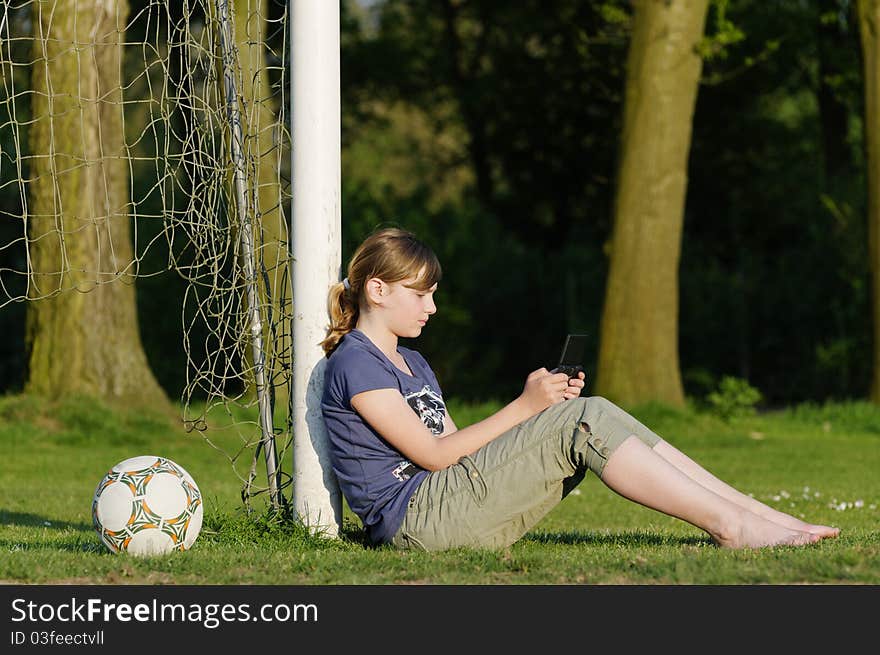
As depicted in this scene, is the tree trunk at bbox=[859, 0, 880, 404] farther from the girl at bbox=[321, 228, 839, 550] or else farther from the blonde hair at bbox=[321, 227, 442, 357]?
the blonde hair at bbox=[321, 227, 442, 357]

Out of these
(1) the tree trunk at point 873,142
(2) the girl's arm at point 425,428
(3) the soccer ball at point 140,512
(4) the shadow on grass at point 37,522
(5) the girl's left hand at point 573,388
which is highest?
(1) the tree trunk at point 873,142

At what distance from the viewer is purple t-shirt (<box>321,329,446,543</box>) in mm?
5402

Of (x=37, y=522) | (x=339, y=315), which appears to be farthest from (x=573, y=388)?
(x=37, y=522)

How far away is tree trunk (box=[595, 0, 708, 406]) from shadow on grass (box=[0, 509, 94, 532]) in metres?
7.20

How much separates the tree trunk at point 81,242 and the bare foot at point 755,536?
25.6 ft

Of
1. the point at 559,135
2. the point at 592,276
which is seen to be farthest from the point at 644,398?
the point at 559,135

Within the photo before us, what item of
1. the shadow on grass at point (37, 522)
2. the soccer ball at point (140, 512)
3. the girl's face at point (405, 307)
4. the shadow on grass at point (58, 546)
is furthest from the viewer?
the shadow on grass at point (37, 522)

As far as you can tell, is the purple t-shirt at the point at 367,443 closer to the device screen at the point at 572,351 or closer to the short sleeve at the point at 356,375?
the short sleeve at the point at 356,375

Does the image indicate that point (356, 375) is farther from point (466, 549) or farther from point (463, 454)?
point (466, 549)

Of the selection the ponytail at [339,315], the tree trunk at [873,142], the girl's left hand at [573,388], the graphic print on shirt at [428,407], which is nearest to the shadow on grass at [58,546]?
the ponytail at [339,315]

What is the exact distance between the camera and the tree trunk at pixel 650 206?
13.7 meters

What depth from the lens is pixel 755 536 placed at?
539cm

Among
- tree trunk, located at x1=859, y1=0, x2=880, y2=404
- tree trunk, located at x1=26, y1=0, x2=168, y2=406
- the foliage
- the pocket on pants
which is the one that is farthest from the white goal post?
tree trunk, located at x1=859, y1=0, x2=880, y2=404
